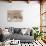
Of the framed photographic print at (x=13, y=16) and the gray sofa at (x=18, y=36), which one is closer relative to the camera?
the gray sofa at (x=18, y=36)

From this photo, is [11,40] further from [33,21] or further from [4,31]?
[33,21]

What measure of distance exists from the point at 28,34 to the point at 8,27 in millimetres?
732

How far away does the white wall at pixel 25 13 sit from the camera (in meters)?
4.14

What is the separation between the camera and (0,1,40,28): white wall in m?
4.14

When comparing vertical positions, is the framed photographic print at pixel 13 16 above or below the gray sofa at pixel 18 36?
above

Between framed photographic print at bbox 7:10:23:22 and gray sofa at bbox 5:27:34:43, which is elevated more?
framed photographic print at bbox 7:10:23:22

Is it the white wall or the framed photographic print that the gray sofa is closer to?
the white wall

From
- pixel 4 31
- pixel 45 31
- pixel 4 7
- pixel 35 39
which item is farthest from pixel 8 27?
pixel 45 31

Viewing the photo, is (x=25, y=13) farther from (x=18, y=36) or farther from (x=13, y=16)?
(x=18, y=36)

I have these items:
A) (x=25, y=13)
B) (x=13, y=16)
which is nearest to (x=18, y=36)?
(x=13, y=16)

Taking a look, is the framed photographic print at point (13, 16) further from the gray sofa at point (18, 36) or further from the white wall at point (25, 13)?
the gray sofa at point (18, 36)

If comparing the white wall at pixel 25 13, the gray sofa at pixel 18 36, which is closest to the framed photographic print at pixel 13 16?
the white wall at pixel 25 13

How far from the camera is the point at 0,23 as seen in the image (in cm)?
412

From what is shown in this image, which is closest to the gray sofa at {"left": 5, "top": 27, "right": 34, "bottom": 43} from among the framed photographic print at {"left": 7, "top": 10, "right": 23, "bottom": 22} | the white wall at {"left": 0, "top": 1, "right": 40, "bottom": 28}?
the white wall at {"left": 0, "top": 1, "right": 40, "bottom": 28}
